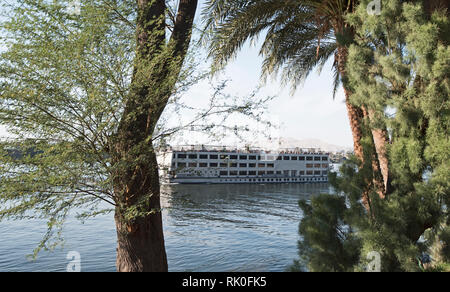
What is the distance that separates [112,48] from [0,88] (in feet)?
4.03

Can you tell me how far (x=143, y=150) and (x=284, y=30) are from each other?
4.52 metres

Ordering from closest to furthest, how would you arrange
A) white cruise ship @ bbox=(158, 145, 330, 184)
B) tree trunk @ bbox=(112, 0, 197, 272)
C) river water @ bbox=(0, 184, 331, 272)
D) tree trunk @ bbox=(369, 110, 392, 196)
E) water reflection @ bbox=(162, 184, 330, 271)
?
tree trunk @ bbox=(369, 110, 392, 196), tree trunk @ bbox=(112, 0, 197, 272), river water @ bbox=(0, 184, 331, 272), water reflection @ bbox=(162, 184, 330, 271), white cruise ship @ bbox=(158, 145, 330, 184)

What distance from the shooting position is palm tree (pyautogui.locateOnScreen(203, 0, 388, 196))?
5188 mm

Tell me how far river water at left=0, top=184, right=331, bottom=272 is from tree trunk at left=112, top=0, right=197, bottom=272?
14.9ft

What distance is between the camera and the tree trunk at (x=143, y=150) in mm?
3916

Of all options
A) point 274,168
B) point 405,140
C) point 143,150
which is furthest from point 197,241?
point 274,168

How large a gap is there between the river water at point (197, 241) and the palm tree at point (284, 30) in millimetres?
4300

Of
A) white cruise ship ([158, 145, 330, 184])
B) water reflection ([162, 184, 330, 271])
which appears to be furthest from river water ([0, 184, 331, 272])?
white cruise ship ([158, 145, 330, 184])

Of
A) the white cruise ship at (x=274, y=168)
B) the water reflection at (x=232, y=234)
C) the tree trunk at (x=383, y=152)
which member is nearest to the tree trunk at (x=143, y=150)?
the water reflection at (x=232, y=234)

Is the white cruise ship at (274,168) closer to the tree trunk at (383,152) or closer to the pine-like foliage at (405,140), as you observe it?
the tree trunk at (383,152)

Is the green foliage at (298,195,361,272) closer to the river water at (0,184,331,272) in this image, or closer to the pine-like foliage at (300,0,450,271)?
the pine-like foliage at (300,0,450,271)

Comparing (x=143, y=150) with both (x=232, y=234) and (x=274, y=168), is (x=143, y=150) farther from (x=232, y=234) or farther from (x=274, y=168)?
(x=274, y=168)
